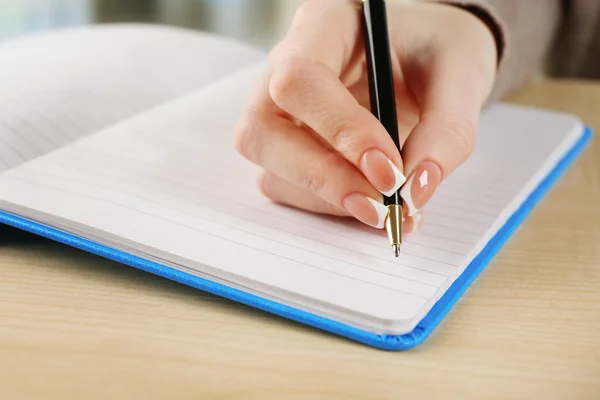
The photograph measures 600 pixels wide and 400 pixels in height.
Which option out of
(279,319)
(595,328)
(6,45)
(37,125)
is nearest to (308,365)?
(279,319)

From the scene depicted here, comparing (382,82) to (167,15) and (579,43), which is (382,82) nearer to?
(579,43)

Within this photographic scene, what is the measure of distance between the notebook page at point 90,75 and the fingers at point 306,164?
163mm

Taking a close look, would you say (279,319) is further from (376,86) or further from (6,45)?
(6,45)

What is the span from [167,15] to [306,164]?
85.8 inches

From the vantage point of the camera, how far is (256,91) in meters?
0.52

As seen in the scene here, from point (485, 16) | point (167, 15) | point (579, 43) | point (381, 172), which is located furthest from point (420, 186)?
point (167, 15)

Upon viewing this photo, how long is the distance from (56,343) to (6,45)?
0.46 metres

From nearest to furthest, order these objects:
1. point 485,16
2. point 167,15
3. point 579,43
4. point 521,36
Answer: point 485,16 < point 521,36 < point 579,43 < point 167,15

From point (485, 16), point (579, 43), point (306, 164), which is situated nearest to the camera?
point (306, 164)

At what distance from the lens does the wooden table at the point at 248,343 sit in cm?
35

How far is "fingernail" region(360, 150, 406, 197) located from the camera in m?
0.44

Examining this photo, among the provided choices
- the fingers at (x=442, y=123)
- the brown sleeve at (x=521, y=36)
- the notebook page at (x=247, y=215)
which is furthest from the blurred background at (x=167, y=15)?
the fingers at (x=442, y=123)

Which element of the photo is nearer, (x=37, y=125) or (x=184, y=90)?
(x=37, y=125)

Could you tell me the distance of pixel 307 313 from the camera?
0.39m
